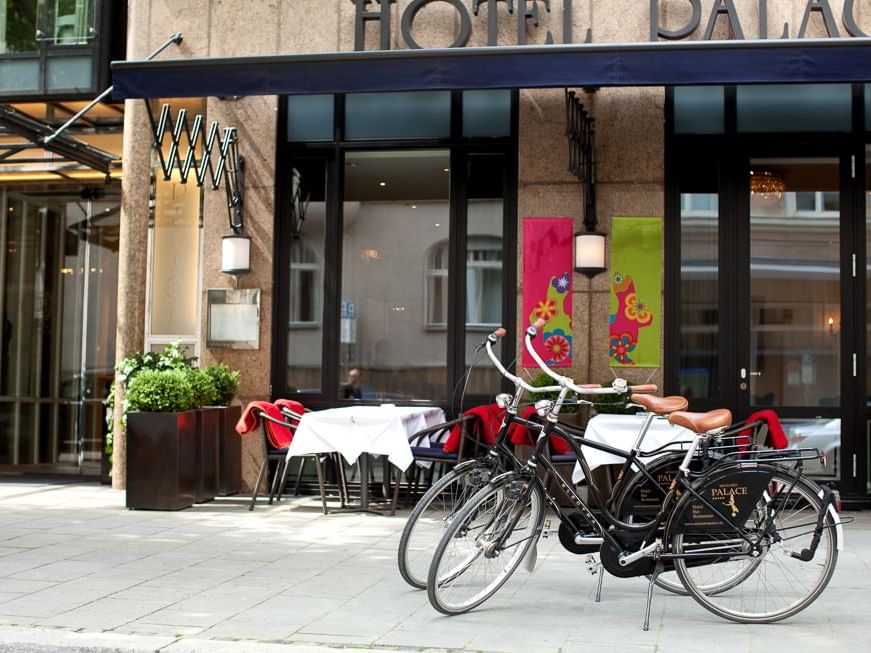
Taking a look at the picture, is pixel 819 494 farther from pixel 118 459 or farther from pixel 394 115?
pixel 118 459

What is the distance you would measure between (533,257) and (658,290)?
1137mm

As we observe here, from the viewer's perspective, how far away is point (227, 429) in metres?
9.97

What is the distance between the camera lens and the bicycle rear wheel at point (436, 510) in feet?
17.8

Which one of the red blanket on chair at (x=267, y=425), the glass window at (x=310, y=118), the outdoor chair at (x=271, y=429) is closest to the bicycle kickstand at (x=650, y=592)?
the outdoor chair at (x=271, y=429)

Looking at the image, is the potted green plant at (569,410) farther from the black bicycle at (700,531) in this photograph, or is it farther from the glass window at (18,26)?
the glass window at (18,26)

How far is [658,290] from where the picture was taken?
982cm

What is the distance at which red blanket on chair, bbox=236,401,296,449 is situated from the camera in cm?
917

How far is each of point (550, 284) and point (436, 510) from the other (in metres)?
4.75

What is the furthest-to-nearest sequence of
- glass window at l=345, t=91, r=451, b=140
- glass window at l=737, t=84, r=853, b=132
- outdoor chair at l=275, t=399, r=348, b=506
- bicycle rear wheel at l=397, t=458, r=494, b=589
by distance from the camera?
glass window at l=345, t=91, r=451, b=140 < glass window at l=737, t=84, r=853, b=132 < outdoor chair at l=275, t=399, r=348, b=506 < bicycle rear wheel at l=397, t=458, r=494, b=589

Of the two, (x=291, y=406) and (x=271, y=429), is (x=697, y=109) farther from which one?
(x=271, y=429)

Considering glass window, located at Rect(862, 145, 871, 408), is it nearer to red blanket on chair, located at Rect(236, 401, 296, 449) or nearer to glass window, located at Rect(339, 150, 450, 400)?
glass window, located at Rect(339, 150, 450, 400)

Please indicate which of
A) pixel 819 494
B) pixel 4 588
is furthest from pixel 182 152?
pixel 819 494

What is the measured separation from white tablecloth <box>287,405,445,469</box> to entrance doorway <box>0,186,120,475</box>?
3940mm

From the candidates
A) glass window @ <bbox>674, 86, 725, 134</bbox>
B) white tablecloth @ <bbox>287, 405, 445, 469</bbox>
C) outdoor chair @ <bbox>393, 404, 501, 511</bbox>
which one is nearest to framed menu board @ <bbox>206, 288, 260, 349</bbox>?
white tablecloth @ <bbox>287, 405, 445, 469</bbox>
